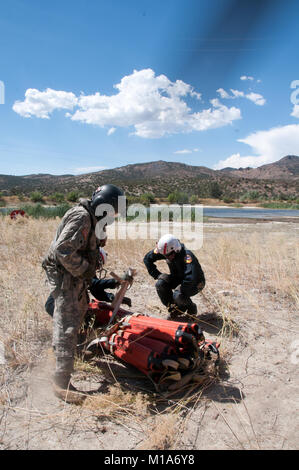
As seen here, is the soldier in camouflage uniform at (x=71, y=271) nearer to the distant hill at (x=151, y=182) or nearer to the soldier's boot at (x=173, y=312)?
the soldier's boot at (x=173, y=312)

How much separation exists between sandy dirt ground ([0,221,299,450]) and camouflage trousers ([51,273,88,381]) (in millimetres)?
288

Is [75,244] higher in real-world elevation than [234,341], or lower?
higher

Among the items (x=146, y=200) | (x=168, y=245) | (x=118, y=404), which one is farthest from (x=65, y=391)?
(x=146, y=200)

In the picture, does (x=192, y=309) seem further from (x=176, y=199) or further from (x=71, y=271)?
(x=176, y=199)

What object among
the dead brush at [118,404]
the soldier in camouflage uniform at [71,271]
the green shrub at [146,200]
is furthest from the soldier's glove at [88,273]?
the green shrub at [146,200]

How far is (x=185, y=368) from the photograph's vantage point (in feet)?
9.29

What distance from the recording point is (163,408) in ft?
8.57

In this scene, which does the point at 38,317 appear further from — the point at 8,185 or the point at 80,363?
the point at 8,185

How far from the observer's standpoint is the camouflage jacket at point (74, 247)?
2721 mm

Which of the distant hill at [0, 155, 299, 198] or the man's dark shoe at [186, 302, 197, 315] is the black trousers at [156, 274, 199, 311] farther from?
the distant hill at [0, 155, 299, 198]

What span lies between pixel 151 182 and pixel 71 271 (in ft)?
269

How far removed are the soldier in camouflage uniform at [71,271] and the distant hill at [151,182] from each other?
46.6 m

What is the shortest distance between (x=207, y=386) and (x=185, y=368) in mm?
280
